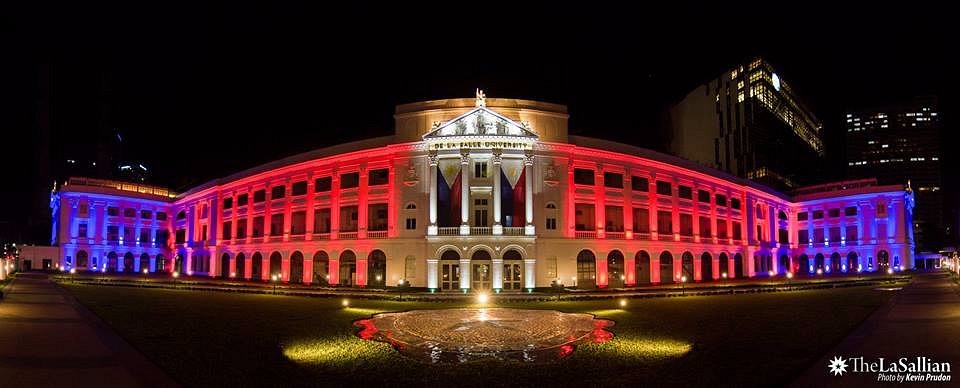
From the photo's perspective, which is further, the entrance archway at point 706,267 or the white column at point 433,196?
the entrance archway at point 706,267

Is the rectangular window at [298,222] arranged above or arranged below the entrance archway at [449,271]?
above

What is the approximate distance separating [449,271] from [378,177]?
11.4 m

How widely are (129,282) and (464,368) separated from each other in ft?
171

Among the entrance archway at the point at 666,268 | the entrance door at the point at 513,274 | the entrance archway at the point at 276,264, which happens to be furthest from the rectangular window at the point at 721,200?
the entrance archway at the point at 276,264

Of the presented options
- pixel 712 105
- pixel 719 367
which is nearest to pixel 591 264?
pixel 719 367

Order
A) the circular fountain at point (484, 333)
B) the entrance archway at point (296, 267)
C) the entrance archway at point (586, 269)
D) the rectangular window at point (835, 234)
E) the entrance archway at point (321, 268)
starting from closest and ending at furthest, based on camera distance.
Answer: the circular fountain at point (484, 333), the entrance archway at point (586, 269), the entrance archway at point (321, 268), the entrance archway at point (296, 267), the rectangular window at point (835, 234)

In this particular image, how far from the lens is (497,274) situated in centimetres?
4700

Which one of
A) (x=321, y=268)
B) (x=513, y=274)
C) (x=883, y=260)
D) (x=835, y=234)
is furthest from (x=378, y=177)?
(x=883, y=260)

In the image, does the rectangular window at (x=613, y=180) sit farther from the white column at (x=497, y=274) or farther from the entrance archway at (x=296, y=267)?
the entrance archway at (x=296, y=267)

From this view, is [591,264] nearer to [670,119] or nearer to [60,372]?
[60,372]

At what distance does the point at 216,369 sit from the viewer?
1385 centimetres

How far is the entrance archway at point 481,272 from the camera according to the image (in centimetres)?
4712

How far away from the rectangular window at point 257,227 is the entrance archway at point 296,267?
7509 mm

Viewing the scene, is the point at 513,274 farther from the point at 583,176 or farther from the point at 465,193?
the point at 583,176
